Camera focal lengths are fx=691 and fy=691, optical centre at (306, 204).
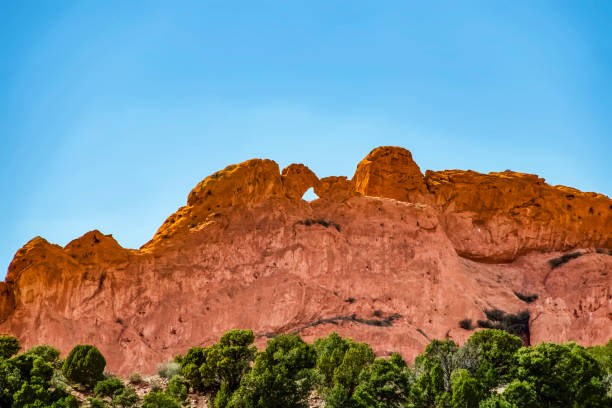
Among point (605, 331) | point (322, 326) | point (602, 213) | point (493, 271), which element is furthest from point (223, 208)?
point (602, 213)

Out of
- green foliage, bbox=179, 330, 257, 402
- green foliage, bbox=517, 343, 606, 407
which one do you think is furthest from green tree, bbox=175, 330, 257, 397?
green foliage, bbox=517, 343, 606, 407

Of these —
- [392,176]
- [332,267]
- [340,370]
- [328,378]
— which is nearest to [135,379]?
[328,378]

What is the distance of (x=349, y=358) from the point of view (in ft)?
98.0

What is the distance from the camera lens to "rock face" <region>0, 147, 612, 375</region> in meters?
35.4

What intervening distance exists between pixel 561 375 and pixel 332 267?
669 inches

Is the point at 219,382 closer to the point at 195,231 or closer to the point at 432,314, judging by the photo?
the point at 195,231

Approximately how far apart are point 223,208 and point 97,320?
32.5 ft

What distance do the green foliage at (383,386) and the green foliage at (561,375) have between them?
477 centimetres

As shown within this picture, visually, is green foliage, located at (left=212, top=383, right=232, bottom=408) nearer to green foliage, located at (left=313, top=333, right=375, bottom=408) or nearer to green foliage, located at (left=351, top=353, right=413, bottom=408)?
green foliage, located at (left=313, top=333, right=375, bottom=408)

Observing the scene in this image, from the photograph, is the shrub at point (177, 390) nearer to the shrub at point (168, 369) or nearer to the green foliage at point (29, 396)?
the shrub at point (168, 369)

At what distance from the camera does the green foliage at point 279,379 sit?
27781 millimetres

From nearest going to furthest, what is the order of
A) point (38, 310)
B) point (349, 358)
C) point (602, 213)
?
1. point (349, 358)
2. point (38, 310)
3. point (602, 213)

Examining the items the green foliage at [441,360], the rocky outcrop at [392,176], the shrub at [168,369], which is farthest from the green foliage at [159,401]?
the rocky outcrop at [392,176]

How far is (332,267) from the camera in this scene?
137ft
